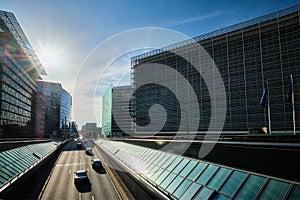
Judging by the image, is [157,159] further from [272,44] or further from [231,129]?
[272,44]

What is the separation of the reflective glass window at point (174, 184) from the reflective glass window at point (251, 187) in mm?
4421

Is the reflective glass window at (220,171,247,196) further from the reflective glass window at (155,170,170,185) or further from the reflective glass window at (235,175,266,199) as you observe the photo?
the reflective glass window at (155,170,170,185)

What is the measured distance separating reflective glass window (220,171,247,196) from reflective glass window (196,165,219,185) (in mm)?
1329

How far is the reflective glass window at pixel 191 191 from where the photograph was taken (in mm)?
10795

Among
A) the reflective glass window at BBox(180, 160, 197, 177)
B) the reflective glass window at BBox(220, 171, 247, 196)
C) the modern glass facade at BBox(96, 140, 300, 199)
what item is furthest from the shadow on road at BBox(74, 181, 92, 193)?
the reflective glass window at BBox(220, 171, 247, 196)

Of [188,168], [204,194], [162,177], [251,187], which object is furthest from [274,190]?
[162,177]

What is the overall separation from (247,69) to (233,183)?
2565 inches

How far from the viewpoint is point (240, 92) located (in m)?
67.6

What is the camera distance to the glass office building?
59.2 metres

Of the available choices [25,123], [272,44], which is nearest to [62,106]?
[25,123]

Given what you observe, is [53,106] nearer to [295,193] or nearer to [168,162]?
[168,162]

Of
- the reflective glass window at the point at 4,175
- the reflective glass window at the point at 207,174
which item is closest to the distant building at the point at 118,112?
the reflective glass window at the point at 4,175

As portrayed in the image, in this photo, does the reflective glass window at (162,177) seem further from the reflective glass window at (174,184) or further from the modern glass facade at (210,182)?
the reflective glass window at (174,184)

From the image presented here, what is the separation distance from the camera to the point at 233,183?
960 cm
